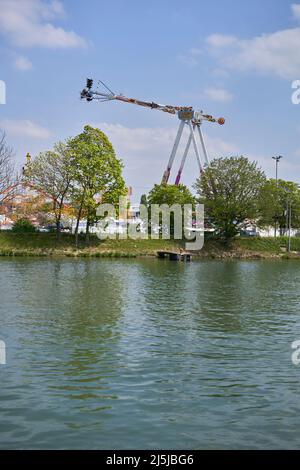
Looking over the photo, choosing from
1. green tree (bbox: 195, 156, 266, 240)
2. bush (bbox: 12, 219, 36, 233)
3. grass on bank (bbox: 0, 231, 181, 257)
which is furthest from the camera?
green tree (bbox: 195, 156, 266, 240)

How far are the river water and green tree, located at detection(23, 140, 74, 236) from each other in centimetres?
4673

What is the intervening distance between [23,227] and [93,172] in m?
13.5

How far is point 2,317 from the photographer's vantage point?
21.6 m

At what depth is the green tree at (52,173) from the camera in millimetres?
72938

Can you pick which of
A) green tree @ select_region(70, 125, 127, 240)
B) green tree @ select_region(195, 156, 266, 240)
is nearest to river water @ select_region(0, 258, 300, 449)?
green tree @ select_region(70, 125, 127, 240)

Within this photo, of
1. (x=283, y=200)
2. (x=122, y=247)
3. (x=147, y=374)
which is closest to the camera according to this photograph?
(x=147, y=374)

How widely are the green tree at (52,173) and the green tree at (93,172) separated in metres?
1.33

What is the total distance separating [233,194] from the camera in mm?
84312

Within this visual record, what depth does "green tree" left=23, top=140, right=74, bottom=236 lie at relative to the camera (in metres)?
72.9

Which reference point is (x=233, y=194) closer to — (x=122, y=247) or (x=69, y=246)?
(x=122, y=247)

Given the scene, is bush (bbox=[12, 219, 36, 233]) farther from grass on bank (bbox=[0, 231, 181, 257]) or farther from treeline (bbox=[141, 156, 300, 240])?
treeline (bbox=[141, 156, 300, 240])

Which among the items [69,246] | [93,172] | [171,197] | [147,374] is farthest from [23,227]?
[147,374]

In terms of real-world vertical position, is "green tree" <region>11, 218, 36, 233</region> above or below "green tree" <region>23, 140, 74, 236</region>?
below

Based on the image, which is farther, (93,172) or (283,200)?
(283,200)
